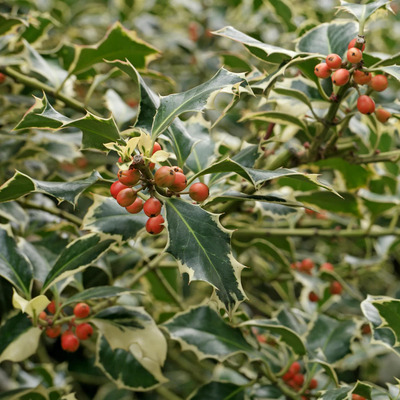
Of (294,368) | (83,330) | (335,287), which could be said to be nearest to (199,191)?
(83,330)

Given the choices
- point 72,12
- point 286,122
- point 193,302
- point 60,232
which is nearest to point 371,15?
point 286,122

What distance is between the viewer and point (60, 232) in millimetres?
1277

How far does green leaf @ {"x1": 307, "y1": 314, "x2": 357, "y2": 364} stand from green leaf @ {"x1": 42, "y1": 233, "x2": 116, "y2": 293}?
0.57 metres

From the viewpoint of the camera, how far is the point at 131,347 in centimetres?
106

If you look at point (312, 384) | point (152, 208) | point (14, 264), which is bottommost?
point (312, 384)

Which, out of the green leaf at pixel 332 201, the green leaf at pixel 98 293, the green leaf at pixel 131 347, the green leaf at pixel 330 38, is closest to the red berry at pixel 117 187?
the green leaf at pixel 98 293

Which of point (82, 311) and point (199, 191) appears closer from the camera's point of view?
point (199, 191)

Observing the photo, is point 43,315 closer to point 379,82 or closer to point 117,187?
point 117,187

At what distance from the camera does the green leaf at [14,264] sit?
1.01 metres

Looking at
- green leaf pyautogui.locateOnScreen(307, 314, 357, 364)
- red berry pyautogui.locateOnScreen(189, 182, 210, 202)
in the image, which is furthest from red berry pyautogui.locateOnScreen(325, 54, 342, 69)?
green leaf pyautogui.locateOnScreen(307, 314, 357, 364)

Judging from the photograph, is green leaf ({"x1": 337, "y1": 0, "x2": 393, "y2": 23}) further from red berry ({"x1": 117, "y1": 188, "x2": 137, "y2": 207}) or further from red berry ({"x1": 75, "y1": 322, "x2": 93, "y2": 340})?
red berry ({"x1": 75, "y1": 322, "x2": 93, "y2": 340})

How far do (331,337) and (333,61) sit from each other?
0.69m

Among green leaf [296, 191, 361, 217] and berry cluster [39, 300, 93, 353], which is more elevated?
green leaf [296, 191, 361, 217]

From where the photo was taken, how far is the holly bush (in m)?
0.77
